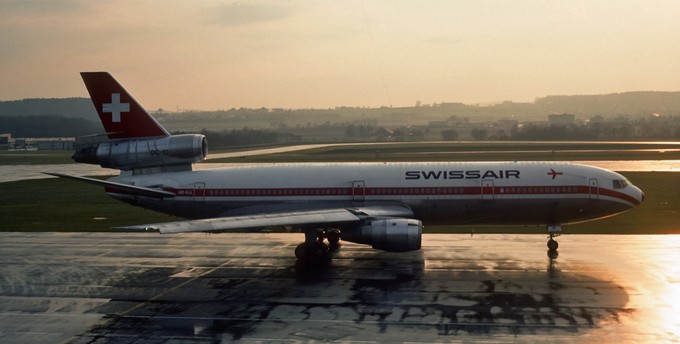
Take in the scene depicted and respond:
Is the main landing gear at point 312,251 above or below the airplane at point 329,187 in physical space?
below

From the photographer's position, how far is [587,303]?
2664cm

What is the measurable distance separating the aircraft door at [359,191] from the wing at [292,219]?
2.67ft

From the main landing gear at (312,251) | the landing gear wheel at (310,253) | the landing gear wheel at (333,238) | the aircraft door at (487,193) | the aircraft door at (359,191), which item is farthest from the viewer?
the landing gear wheel at (333,238)

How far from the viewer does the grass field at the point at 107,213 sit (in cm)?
4575

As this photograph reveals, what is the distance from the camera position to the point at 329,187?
1489 inches

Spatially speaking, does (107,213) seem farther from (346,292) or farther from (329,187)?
(346,292)

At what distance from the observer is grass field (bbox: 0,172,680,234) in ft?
150

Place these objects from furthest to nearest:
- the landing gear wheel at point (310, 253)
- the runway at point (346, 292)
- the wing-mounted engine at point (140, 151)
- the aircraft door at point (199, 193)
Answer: the wing-mounted engine at point (140, 151) < the aircraft door at point (199, 193) < the landing gear wheel at point (310, 253) < the runway at point (346, 292)

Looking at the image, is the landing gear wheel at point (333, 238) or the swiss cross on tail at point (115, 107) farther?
the landing gear wheel at point (333, 238)

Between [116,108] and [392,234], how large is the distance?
18.1 m

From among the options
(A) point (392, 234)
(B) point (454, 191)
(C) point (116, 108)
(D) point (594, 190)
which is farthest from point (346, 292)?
(C) point (116, 108)

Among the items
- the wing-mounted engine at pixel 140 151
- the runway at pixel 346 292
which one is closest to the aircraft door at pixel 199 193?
the wing-mounted engine at pixel 140 151

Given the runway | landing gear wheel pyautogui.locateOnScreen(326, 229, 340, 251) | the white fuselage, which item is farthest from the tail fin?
landing gear wheel pyautogui.locateOnScreen(326, 229, 340, 251)

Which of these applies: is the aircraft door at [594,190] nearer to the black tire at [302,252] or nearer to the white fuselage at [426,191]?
the white fuselage at [426,191]
